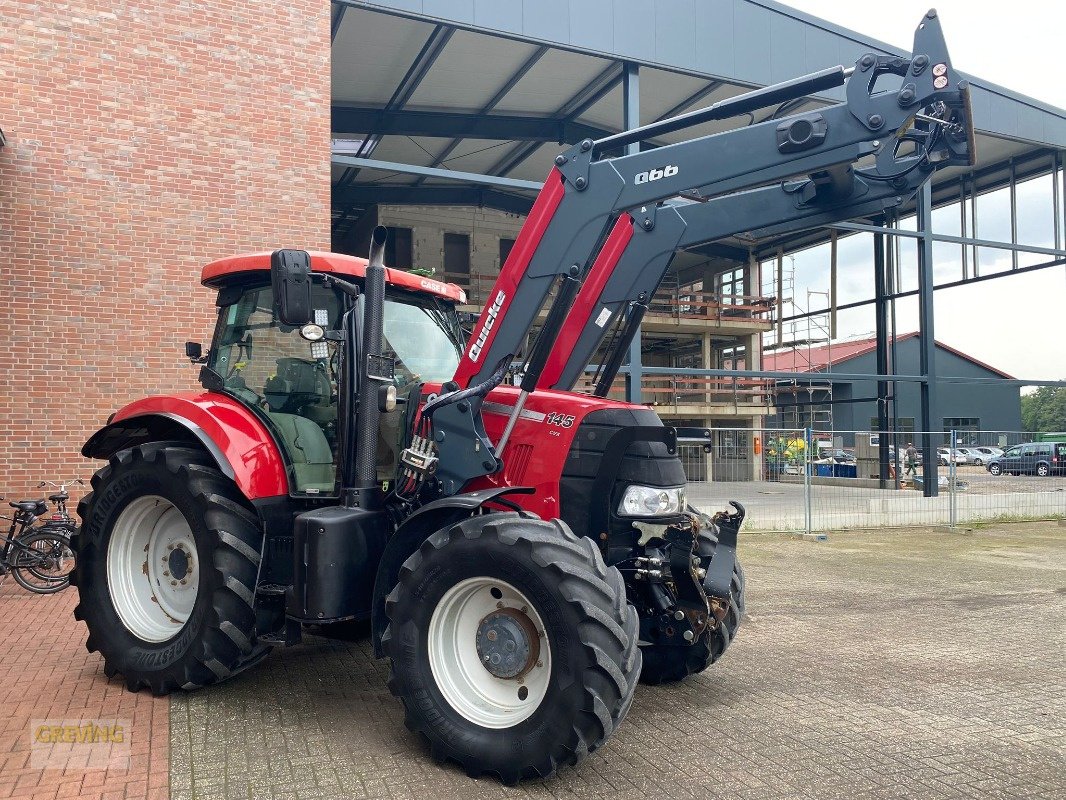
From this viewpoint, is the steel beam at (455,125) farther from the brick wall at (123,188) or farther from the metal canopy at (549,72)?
the brick wall at (123,188)

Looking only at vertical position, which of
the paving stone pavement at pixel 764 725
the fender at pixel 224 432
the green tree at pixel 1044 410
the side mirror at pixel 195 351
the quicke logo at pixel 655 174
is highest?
the green tree at pixel 1044 410

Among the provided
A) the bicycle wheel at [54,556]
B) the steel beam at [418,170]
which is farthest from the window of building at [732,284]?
the bicycle wheel at [54,556]

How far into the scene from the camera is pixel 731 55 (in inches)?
520

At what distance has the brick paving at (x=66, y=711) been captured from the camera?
3592mm

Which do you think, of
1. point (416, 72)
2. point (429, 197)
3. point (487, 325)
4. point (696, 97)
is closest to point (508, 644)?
point (487, 325)

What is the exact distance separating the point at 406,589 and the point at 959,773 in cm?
261

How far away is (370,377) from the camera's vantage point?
442 cm

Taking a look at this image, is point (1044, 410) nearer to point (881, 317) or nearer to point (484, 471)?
point (881, 317)

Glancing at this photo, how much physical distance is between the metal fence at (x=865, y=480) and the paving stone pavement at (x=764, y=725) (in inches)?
209

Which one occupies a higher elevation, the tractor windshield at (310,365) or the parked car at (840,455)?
the tractor windshield at (310,365)

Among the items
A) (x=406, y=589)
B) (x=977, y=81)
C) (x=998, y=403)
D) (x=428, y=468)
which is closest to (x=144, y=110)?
(x=428, y=468)

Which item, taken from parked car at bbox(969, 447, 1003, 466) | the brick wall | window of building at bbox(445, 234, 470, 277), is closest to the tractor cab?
the brick wall

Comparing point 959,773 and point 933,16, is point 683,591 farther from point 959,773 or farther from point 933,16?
point 933,16

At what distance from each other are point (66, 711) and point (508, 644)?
2.50 meters
